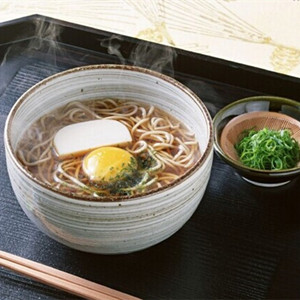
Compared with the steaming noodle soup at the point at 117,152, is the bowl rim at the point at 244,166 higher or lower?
lower

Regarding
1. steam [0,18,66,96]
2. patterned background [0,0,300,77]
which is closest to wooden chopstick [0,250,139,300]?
steam [0,18,66,96]

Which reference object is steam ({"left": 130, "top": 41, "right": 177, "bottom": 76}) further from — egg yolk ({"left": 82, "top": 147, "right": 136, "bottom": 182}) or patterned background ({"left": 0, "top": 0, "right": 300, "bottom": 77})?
egg yolk ({"left": 82, "top": 147, "right": 136, "bottom": 182})

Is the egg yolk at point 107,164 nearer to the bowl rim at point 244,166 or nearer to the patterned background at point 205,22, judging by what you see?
the bowl rim at point 244,166

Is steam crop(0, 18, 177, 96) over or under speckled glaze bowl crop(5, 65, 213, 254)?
under

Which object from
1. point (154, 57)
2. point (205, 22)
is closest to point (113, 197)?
point (154, 57)

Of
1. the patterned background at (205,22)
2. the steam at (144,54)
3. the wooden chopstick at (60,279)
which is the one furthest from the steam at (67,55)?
the wooden chopstick at (60,279)
